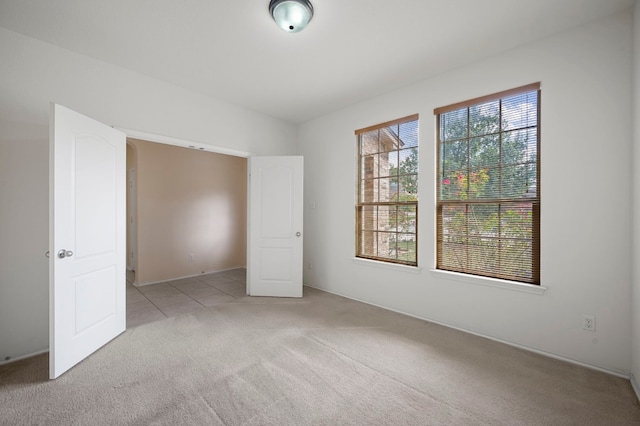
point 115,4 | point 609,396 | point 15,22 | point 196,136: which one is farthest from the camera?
point 196,136

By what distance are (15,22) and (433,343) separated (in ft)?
14.6

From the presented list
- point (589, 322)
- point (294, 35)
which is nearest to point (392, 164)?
point (294, 35)

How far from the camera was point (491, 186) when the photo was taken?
105 inches

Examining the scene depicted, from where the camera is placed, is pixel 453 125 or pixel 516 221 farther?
pixel 453 125

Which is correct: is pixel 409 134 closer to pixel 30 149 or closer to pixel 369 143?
pixel 369 143

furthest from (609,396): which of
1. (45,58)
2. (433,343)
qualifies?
(45,58)

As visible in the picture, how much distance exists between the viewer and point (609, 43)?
2098 mm

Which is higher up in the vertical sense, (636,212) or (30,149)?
(30,149)

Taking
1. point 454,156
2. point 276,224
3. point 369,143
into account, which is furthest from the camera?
point 276,224

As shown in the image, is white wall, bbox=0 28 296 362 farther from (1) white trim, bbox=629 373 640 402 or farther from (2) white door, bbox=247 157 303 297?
(1) white trim, bbox=629 373 640 402

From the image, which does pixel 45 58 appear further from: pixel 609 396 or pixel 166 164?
pixel 609 396

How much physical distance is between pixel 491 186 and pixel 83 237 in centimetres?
372

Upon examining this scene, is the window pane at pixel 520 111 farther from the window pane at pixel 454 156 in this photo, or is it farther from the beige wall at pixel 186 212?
the beige wall at pixel 186 212

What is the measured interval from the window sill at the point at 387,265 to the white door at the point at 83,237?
2.74 meters
